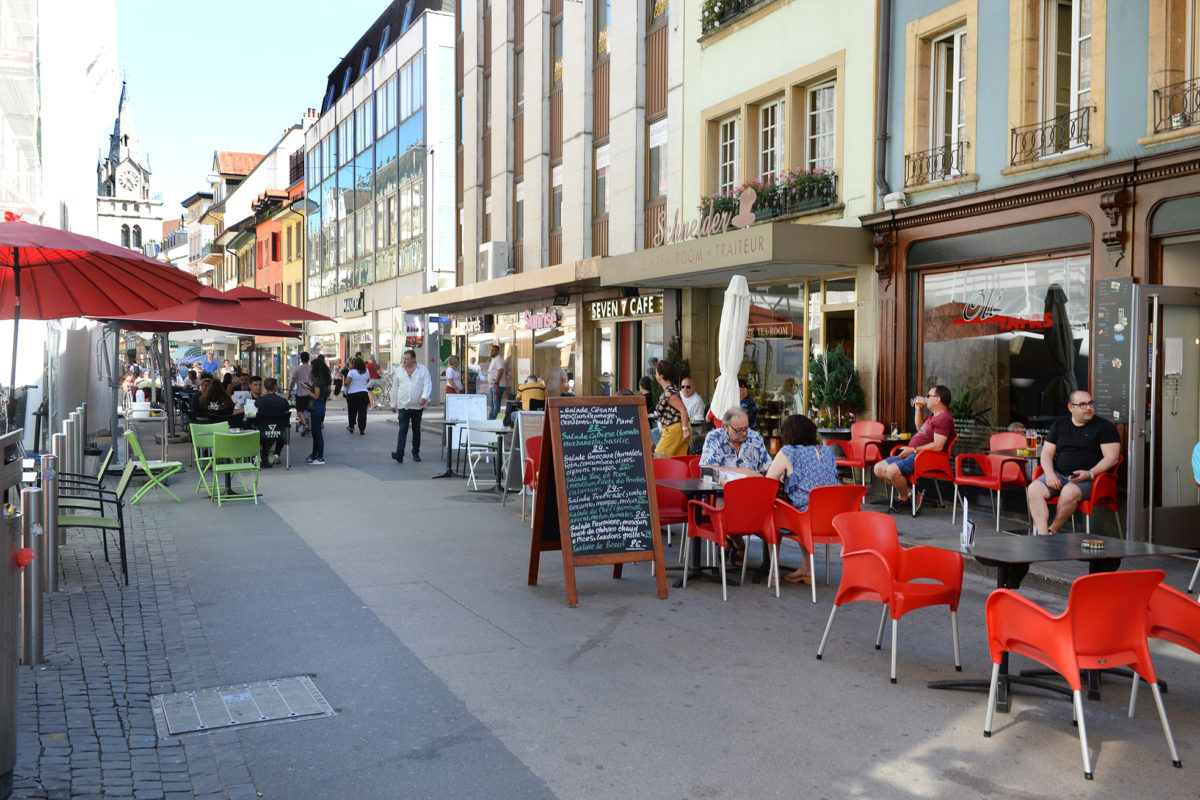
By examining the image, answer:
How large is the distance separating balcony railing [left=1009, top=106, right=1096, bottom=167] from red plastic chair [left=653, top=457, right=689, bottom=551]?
521 cm

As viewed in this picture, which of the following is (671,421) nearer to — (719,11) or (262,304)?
(719,11)

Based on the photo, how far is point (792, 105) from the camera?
15211 mm

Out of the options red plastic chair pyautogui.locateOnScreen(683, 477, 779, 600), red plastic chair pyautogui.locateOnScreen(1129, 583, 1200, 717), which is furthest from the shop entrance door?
red plastic chair pyautogui.locateOnScreen(1129, 583, 1200, 717)

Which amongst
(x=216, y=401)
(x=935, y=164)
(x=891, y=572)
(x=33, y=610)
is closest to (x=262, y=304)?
(x=216, y=401)

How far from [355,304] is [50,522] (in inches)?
1396

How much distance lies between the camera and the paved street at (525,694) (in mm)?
4277

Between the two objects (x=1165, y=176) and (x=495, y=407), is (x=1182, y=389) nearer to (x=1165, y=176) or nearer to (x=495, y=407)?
(x=1165, y=176)

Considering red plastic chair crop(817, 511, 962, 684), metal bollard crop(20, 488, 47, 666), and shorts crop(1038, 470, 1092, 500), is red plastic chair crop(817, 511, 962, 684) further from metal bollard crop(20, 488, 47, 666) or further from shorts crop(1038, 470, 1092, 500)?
metal bollard crop(20, 488, 47, 666)

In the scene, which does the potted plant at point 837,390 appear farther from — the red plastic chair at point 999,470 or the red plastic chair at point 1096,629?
the red plastic chair at point 1096,629

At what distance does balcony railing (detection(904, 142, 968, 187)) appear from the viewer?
12227mm

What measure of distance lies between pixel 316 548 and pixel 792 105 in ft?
31.6

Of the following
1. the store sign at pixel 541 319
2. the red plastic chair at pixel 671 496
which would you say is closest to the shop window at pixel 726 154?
the store sign at pixel 541 319

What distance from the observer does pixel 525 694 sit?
5.37m

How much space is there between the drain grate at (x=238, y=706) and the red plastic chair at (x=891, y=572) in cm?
286
